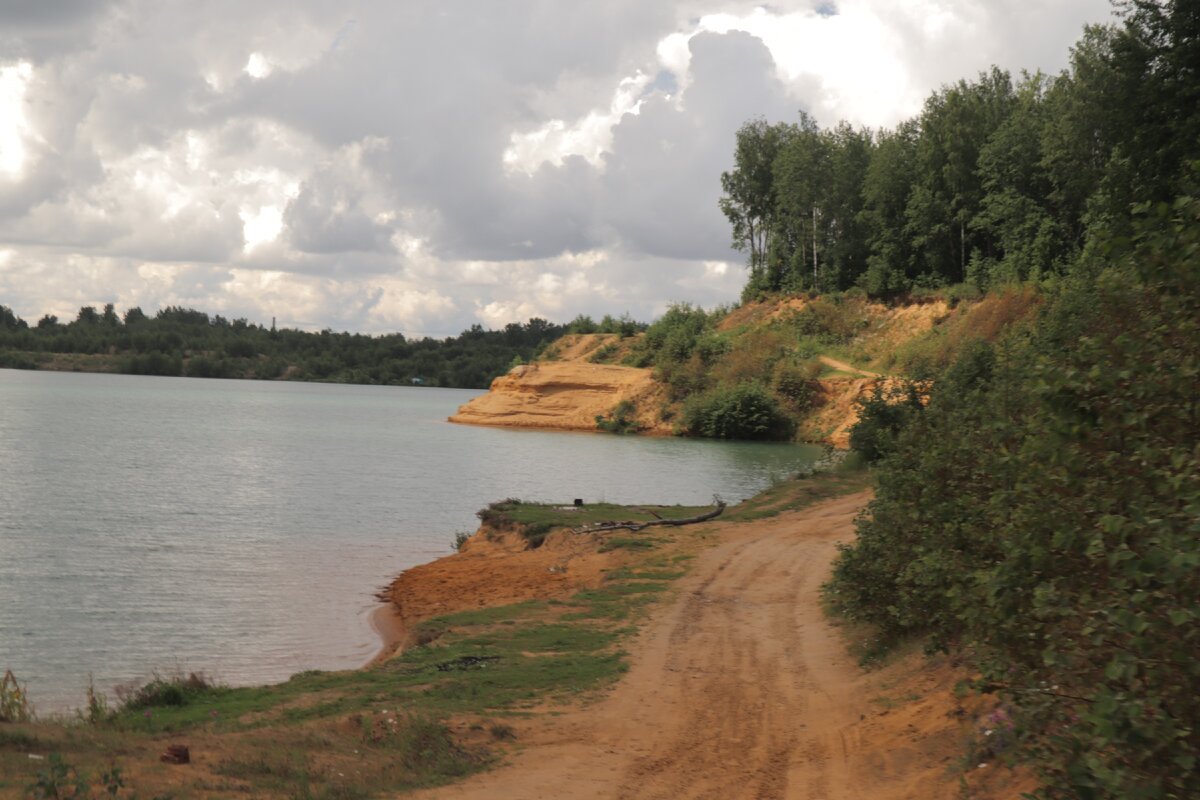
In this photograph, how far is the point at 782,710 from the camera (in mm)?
10516

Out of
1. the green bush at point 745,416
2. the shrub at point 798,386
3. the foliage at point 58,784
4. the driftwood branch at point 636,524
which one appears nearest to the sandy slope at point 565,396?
the green bush at point 745,416

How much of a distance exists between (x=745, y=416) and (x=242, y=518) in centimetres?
4040

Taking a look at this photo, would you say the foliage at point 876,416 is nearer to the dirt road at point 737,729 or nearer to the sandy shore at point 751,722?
the sandy shore at point 751,722

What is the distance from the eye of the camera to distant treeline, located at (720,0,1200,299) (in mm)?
31844

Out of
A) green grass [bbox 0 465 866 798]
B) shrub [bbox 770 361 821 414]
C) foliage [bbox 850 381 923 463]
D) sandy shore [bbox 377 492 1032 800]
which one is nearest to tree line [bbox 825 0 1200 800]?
sandy shore [bbox 377 492 1032 800]

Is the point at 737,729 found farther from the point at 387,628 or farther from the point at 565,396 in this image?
the point at 565,396

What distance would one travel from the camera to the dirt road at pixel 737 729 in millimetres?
8320

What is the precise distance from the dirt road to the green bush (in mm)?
50841

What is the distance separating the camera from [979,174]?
6262 centimetres

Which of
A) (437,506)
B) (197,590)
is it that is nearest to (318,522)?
(437,506)

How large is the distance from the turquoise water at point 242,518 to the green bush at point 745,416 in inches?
131

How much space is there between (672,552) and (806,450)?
38.8m

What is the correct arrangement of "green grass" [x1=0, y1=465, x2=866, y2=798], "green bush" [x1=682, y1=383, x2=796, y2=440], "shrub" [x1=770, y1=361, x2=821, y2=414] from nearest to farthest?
"green grass" [x1=0, y1=465, x2=866, y2=798]
"green bush" [x1=682, y1=383, x2=796, y2=440]
"shrub" [x1=770, y1=361, x2=821, y2=414]

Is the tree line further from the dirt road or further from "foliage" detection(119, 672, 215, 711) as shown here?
"foliage" detection(119, 672, 215, 711)
